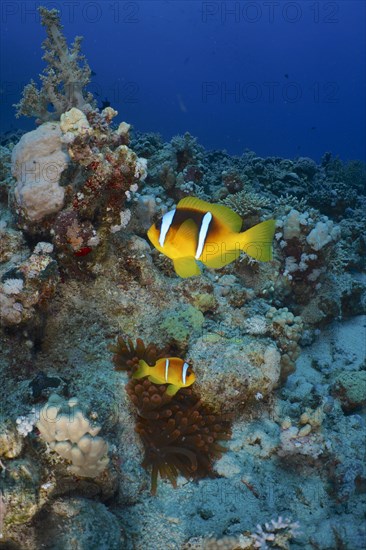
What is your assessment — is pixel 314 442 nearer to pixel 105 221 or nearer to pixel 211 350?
pixel 211 350

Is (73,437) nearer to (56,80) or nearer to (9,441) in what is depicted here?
(9,441)

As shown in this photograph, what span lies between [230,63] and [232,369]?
446 ft

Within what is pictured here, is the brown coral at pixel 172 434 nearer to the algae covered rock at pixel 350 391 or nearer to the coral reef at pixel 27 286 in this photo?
the coral reef at pixel 27 286

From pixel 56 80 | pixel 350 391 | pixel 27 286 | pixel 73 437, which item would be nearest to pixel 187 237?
pixel 73 437

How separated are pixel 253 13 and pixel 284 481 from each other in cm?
13722

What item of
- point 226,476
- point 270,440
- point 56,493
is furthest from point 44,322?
point 270,440

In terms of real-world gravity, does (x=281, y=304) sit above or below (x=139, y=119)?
below

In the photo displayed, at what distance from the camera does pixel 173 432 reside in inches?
134

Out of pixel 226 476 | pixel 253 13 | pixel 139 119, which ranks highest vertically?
pixel 253 13

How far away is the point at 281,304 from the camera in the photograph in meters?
5.58

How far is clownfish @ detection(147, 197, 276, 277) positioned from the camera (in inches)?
96.9

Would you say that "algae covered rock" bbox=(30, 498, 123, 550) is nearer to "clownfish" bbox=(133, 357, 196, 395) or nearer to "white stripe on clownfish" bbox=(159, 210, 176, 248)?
"clownfish" bbox=(133, 357, 196, 395)

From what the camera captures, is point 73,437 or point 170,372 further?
point 170,372

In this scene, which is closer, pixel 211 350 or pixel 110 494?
pixel 110 494
